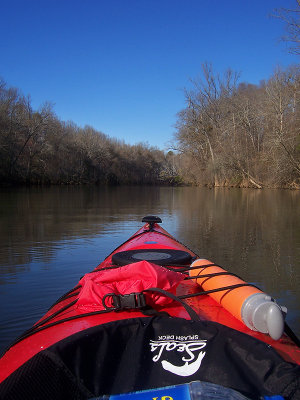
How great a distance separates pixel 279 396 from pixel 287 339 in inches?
19.7

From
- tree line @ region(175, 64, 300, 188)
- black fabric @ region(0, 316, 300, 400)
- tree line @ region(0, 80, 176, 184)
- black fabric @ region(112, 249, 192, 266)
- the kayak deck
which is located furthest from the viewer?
tree line @ region(0, 80, 176, 184)

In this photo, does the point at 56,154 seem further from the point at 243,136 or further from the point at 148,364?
the point at 148,364

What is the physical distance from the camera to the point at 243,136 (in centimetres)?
2941

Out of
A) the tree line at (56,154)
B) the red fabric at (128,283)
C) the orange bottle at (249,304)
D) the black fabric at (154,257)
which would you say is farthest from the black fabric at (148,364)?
the tree line at (56,154)

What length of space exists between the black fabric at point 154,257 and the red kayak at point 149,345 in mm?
873

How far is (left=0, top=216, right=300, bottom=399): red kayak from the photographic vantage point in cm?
127

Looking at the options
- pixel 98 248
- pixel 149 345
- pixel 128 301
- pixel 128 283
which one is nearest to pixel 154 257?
pixel 128 283

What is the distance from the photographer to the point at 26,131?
1260 inches

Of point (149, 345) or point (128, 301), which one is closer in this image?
point (149, 345)

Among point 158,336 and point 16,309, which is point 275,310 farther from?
point 16,309

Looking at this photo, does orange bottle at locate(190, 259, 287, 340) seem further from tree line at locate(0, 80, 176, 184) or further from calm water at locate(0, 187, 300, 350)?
tree line at locate(0, 80, 176, 184)

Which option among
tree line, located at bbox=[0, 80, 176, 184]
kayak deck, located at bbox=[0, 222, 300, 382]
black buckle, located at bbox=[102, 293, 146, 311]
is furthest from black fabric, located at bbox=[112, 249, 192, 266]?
tree line, located at bbox=[0, 80, 176, 184]

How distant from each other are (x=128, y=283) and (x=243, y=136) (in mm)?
29554

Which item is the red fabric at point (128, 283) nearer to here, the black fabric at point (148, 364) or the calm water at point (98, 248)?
the black fabric at point (148, 364)
